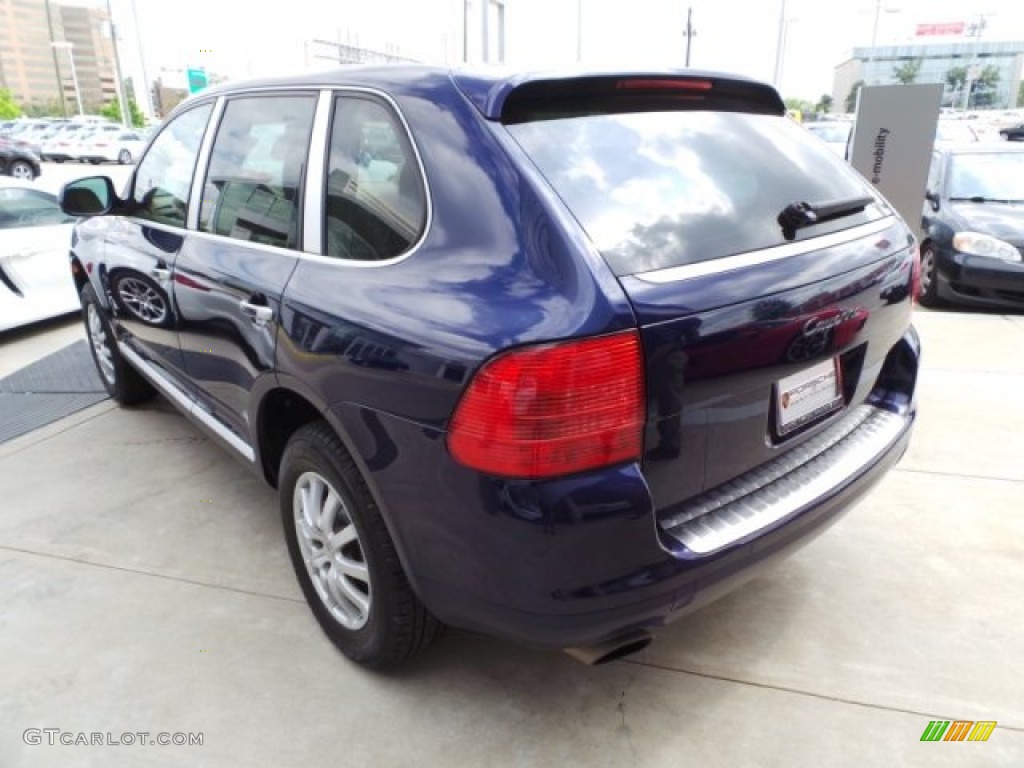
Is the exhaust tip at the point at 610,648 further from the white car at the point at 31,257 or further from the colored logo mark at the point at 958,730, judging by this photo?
the white car at the point at 31,257

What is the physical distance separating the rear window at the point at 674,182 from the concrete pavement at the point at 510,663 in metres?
1.31

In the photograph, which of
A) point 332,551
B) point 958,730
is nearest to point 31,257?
point 332,551

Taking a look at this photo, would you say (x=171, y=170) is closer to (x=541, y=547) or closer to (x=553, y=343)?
(x=553, y=343)

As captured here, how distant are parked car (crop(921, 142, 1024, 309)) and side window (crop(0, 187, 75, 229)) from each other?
7.73 meters

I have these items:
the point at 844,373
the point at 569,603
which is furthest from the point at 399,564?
→ the point at 844,373

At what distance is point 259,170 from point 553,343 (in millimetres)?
1603

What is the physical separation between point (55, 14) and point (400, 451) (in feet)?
433

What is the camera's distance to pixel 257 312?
2.47 m

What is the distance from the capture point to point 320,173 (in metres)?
2.39

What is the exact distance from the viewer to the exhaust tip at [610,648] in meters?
1.87

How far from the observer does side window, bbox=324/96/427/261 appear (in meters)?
2.06

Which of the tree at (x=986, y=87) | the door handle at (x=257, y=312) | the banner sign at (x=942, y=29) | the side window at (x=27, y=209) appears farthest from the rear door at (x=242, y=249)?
the banner sign at (x=942, y=29)

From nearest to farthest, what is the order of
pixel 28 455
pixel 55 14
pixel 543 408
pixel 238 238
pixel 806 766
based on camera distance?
1. pixel 543 408
2. pixel 806 766
3. pixel 238 238
4. pixel 28 455
5. pixel 55 14

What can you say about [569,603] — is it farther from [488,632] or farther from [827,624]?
[827,624]
